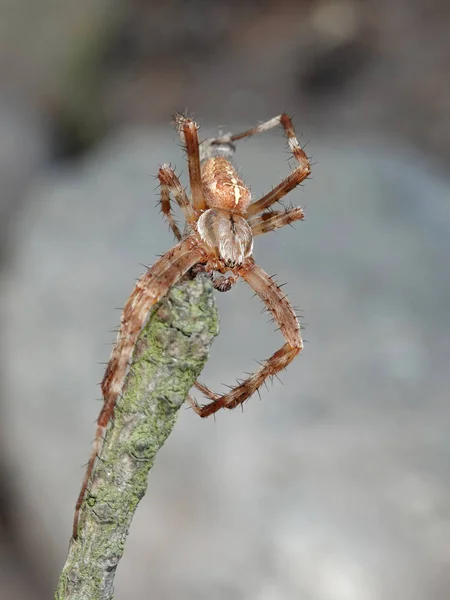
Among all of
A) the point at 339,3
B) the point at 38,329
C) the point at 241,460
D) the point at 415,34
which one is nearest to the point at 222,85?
the point at 339,3

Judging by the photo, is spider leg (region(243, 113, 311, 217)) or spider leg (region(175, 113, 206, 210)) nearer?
spider leg (region(175, 113, 206, 210))

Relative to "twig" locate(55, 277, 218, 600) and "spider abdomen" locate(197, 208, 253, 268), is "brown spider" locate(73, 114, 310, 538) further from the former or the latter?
"twig" locate(55, 277, 218, 600)

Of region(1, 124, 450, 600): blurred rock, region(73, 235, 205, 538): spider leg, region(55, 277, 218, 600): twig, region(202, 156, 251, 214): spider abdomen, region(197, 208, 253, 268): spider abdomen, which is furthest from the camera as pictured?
region(1, 124, 450, 600): blurred rock

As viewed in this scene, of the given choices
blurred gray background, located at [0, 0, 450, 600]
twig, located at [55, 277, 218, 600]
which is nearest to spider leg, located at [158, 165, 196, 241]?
blurred gray background, located at [0, 0, 450, 600]

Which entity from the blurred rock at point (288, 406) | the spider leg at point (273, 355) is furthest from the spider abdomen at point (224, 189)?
the blurred rock at point (288, 406)

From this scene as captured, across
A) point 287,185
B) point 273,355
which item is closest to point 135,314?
point 273,355

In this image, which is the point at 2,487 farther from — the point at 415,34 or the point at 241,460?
the point at 415,34
